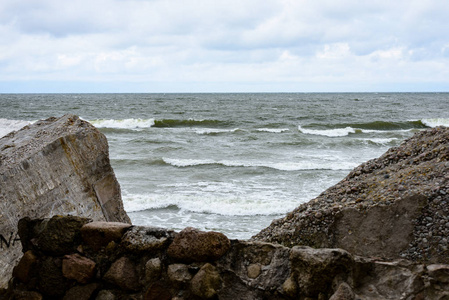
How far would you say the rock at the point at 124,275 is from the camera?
279cm

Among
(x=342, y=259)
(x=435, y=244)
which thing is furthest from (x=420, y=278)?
(x=435, y=244)

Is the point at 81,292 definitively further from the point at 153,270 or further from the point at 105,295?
the point at 153,270

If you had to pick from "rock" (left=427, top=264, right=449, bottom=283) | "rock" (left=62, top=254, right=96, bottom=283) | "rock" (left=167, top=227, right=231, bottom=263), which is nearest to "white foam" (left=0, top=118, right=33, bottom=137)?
"rock" (left=62, top=254, right=96, bottom=283)

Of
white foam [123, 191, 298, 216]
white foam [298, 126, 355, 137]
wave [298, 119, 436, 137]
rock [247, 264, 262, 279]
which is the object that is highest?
rock [247, 264, 262, 279]

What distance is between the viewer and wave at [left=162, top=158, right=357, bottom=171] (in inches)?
557

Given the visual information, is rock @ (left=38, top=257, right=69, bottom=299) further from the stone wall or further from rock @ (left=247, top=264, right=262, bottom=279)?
rock @ (left=247, top=264, right=262, bottom=279)

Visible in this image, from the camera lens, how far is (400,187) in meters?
4.04

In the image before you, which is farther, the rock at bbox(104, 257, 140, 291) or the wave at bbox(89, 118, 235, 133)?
the wave at bbox(89, 118, 235, 133)

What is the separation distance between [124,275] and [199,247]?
21.1 inches

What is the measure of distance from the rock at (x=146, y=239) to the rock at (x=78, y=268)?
26 cm

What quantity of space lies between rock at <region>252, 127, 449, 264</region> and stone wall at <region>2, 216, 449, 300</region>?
1.35 m

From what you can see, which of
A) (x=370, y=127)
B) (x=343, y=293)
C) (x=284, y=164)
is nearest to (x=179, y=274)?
(x=343, y=293)

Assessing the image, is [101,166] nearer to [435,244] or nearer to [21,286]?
[21,286]

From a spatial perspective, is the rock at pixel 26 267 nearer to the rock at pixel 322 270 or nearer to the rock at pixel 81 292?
the rock at pixel 81 292
